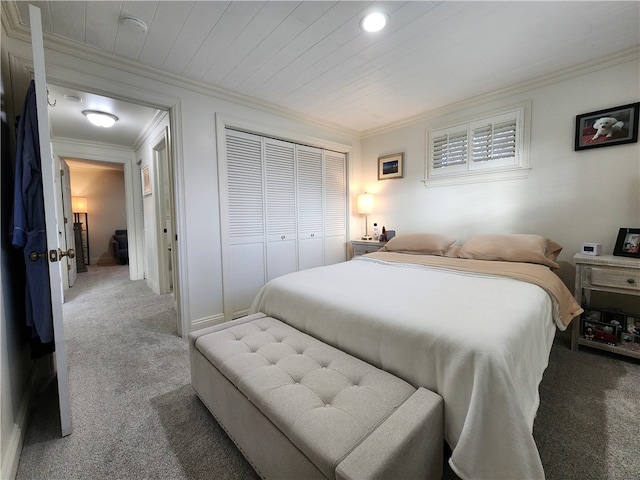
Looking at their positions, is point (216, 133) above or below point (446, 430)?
above

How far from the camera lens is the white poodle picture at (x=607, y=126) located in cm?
230

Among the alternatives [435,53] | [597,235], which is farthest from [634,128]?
[435,53]

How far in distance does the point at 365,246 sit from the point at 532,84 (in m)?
2.49

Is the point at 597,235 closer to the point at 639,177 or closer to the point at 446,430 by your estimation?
the point at 639,177

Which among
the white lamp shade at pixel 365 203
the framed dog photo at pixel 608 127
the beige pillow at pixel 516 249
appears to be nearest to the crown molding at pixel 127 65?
the white lamp shade at pixel 365 203

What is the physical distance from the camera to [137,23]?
180cm

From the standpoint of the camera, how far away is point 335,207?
4.09 meters

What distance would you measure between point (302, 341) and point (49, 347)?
5.13ft

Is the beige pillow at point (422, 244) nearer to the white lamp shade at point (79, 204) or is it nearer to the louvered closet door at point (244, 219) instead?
the louvered closet door at point (244, 219)

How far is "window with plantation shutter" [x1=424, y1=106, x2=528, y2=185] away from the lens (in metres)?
2.84

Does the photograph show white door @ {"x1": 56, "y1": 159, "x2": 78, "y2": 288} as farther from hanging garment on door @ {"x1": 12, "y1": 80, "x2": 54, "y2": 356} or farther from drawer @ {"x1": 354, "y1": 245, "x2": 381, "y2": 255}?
drawer @ {"x1": 354, "y1": 245, "x2": 381, "y2": 255}

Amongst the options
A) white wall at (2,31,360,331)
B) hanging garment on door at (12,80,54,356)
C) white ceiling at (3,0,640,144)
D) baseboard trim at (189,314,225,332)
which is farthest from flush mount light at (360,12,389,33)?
baseboard trim at (189,314,225,332)

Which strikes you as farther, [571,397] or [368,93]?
[368,93]

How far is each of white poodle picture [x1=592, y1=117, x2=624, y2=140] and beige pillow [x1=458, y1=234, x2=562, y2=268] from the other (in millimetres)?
994
